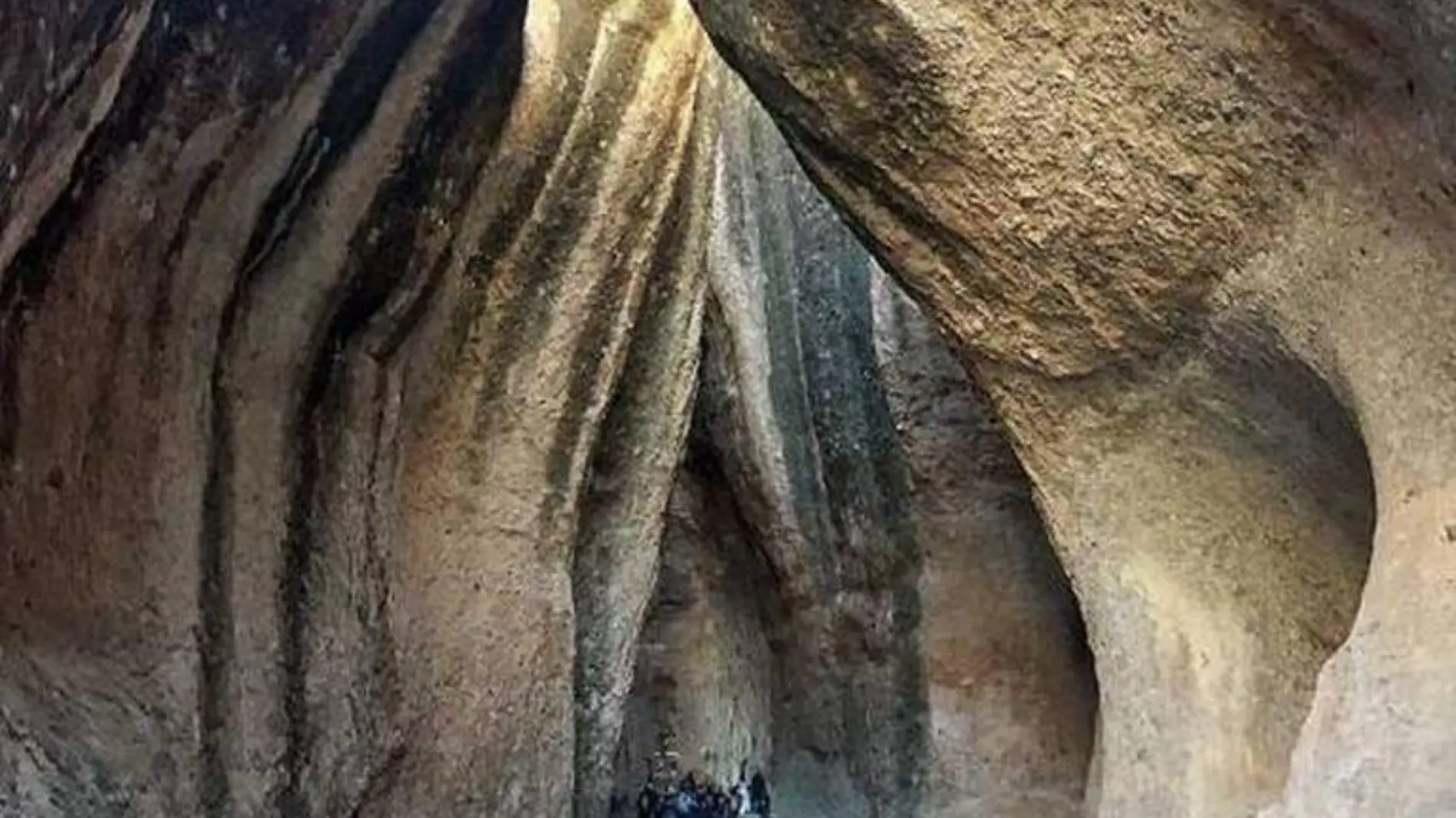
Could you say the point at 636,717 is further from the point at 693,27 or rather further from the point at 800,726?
the point at 693,27

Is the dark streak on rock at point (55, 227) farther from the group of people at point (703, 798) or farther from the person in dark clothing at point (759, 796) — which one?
the person in dark clothing at point (759, 796)

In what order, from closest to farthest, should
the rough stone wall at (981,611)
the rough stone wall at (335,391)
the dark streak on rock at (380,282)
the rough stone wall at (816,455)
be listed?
the rough stone wall at (335,391) < the dark streak on rock at (380,282) < the rough stone wall at (981,611) < the rough stone wall at (816,455)

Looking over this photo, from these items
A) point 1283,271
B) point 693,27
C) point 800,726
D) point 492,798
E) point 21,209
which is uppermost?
point 693,27

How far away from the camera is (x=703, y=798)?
14.2ft

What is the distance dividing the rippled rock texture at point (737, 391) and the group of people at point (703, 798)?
0.86 ft

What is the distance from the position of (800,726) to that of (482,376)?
4.71ft

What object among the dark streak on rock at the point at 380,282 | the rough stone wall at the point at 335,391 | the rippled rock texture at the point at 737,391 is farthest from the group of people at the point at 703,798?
the dark streak on rock at the point at 380,282

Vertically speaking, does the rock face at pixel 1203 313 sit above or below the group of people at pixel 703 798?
above

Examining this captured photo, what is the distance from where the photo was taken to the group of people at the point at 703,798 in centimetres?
427

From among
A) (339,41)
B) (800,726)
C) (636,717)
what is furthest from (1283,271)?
(636,717)

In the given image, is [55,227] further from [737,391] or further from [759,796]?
[759,796]

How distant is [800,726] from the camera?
4.22m

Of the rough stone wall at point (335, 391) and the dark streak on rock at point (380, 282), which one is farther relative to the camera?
the dark streak on rock at point (380, 282)

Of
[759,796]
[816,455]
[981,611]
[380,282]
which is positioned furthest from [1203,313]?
[759,796]
